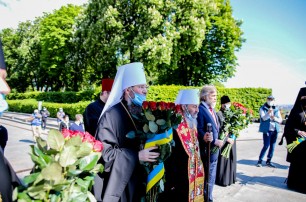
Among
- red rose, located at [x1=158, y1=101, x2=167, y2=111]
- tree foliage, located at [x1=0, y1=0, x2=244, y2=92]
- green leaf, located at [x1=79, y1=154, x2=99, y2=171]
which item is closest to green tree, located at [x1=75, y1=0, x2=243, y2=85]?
tree foliage, located at [x1=0, y1=0, x2=244, y2=92]

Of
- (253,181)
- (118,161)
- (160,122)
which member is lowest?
(253,181)

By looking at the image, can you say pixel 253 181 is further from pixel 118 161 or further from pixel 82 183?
pixel 82 183

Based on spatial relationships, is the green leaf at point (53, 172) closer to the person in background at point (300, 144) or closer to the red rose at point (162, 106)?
the red rose at point (162, 106)

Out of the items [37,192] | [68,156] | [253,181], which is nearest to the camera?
[37,192]

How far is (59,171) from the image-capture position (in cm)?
134

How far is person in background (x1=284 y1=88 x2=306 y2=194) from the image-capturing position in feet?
18.5

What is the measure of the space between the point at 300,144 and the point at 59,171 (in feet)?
20.0

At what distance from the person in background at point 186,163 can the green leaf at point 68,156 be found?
2.35 m

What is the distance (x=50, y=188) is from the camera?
1.33 m

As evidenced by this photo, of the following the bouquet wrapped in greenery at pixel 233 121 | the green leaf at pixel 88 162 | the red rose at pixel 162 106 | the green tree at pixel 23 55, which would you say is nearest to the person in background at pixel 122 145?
the red rose at pixel 162 106

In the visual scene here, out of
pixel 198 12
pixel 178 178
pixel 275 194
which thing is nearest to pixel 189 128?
pixel 178 178

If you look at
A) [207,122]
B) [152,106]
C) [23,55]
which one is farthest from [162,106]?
[23,55]

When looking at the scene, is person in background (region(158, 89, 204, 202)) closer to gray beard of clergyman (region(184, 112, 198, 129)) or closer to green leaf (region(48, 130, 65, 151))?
gray beard of clergyman (region(184, 112, 198, 129))

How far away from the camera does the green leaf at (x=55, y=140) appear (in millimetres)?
1448
